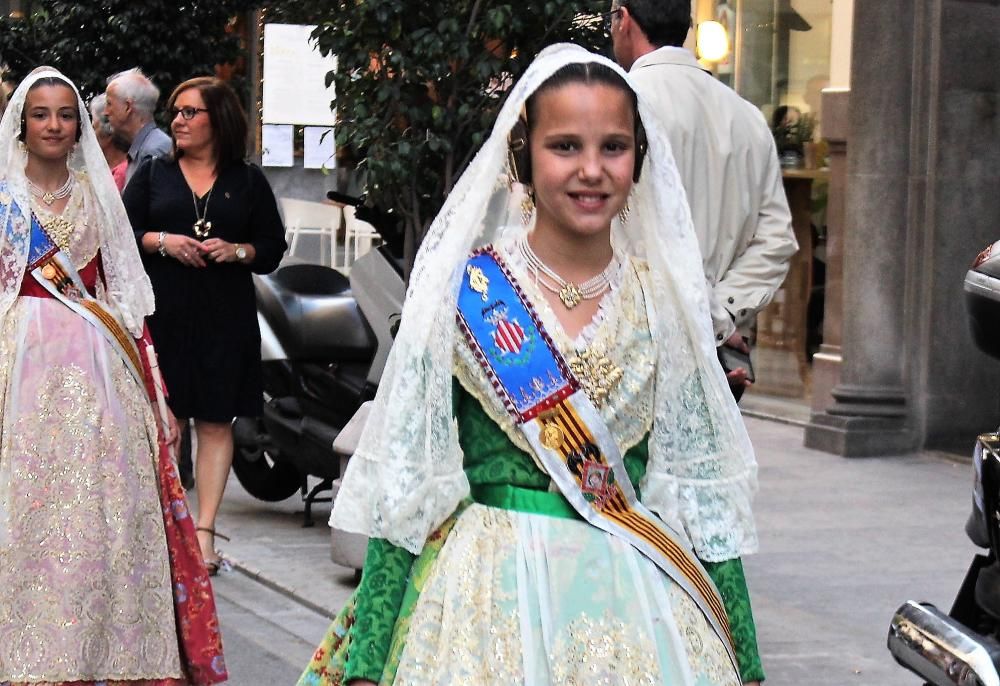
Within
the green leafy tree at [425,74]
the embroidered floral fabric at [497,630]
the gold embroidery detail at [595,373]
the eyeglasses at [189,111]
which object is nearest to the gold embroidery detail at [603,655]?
the embroidered floral fabric at [497,630]

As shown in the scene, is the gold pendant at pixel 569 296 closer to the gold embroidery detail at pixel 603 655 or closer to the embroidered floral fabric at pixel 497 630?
the embroidered floral fabric at pixel 497 630

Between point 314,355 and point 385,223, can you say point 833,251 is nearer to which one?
point 314,355

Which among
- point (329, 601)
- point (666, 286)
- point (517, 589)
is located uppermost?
point (666, 286)

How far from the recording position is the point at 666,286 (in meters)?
3.27

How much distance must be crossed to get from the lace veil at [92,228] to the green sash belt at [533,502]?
327cm

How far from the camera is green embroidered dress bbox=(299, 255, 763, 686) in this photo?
2980 mm

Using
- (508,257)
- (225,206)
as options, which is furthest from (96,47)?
(508,257)

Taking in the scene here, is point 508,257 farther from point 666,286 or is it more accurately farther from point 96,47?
point 96,47

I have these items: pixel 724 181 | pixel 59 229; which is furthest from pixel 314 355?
pixel 724 181

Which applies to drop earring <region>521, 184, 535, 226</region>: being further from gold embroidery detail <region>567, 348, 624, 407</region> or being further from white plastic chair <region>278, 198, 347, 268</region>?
white plastic chair <region>278, 198, 347, 268</region>

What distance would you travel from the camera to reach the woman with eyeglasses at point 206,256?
7820 mm

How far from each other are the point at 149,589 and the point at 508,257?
3.03m

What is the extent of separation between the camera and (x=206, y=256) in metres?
7.80

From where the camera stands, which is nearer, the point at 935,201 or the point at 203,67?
the point at 935,201
